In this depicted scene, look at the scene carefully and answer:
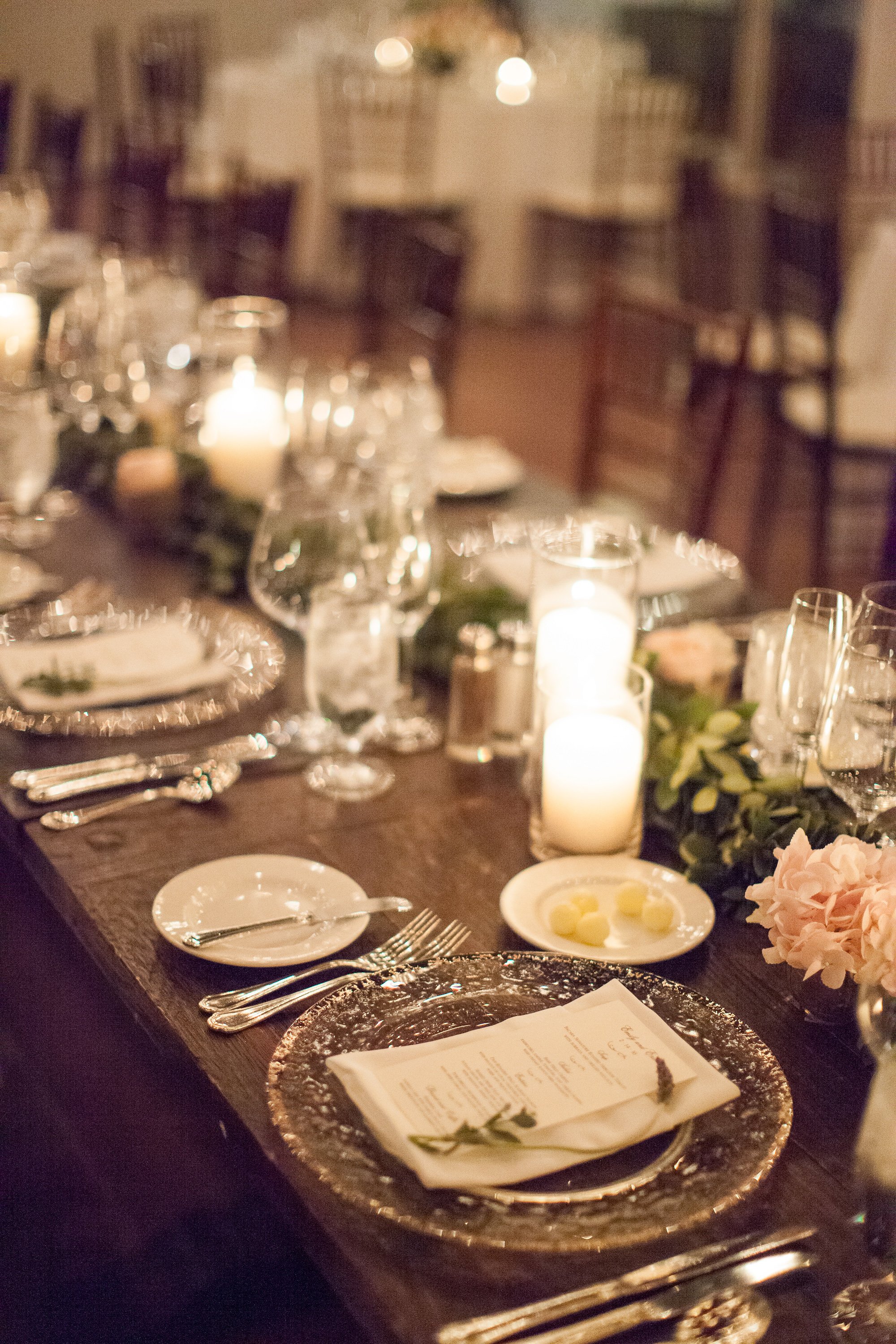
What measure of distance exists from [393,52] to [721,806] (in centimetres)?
659

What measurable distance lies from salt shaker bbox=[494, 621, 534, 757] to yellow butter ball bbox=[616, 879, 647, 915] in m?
0.32

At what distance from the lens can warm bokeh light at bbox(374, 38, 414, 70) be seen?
6.84 meters

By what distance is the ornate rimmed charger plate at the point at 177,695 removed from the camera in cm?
143

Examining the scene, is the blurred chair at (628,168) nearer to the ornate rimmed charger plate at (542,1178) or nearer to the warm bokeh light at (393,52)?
the warm bokeh light at (393,52)

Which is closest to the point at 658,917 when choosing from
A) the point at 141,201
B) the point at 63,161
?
the point at 141,201

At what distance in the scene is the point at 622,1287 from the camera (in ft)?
2.52

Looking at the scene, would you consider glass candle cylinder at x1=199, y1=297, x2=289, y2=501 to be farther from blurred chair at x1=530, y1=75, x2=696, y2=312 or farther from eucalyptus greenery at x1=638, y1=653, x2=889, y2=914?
blurred chair at x1=530, y1=75, x2=696, y2=312

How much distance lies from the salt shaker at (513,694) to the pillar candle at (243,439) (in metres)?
0.71

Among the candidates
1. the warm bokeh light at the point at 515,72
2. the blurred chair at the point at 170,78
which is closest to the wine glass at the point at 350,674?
the warm bokeh light at the point at 515,72

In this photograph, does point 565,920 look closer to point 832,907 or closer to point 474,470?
point 832,907

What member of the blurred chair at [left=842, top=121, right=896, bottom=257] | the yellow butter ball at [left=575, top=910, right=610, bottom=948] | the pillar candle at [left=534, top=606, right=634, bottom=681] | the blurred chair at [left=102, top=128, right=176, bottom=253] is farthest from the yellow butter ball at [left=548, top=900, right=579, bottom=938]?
the blurred chair at [left=842, top=121, right=896, bottom=257]

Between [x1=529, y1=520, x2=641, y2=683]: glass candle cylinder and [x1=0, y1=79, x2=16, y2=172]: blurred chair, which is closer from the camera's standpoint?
[x1=529, y1=520, x2=641, y2=683]: glass candle cylinder

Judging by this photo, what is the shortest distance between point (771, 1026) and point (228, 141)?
248 inches

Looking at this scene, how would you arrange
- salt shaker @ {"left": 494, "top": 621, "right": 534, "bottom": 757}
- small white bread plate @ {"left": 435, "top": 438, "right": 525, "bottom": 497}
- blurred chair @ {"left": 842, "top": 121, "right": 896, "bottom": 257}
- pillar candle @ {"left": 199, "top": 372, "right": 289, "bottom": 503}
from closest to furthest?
salt shaker @ {"left": 494, "top": 621, "right": 534, "bottom": 757}
pillar candle @ {"left": 199, "top": 372, "right": 289, "bottom": 503}
small white bread plate @ {"left": 435, "top": 438, "right": 525, "bottom": 497}
blurred chair @ {"left": 842, "top": 121, "right": 896, "bottom": 257}
